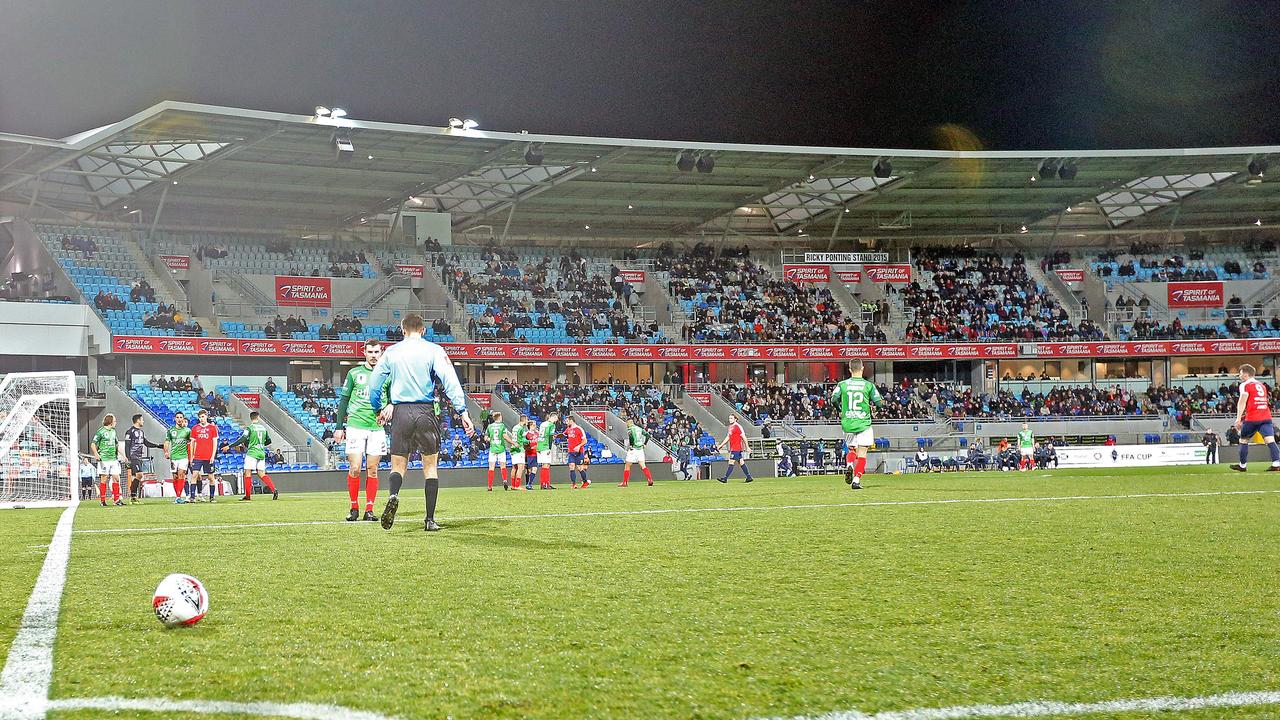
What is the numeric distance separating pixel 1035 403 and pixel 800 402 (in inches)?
439

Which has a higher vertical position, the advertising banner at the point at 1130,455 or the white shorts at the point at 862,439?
the white shorts at the point at 862,439

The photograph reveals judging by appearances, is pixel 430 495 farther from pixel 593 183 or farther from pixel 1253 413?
pixel 593 183

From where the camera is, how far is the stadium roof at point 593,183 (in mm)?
38344

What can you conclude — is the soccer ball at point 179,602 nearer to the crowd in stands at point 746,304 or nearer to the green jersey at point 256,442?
the green jersey at point 256,442

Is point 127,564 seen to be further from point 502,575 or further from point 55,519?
point 55,519

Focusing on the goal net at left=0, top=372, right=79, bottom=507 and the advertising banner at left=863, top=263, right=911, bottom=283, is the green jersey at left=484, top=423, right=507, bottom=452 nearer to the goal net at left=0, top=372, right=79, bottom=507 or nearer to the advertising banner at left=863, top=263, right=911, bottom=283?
the goal net at left=0, top=372, right=79, bottom=507

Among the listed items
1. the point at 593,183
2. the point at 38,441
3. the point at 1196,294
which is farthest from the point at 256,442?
the point at 1196,294

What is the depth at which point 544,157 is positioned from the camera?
4259 centimetres

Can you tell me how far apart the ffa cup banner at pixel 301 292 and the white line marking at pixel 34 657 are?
4023 cm

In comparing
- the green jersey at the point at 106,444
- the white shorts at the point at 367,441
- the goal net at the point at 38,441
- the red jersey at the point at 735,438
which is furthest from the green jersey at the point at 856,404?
the green jersey at the point at 106,444

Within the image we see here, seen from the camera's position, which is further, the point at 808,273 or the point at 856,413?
the point at 808,273

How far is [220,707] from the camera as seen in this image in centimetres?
338

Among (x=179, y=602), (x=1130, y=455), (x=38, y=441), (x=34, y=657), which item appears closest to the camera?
(x=34, y=657)

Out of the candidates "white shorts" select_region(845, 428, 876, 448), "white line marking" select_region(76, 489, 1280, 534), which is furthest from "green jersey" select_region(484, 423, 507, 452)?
"white line marking" select_region(76, 489, 1280, 534)
